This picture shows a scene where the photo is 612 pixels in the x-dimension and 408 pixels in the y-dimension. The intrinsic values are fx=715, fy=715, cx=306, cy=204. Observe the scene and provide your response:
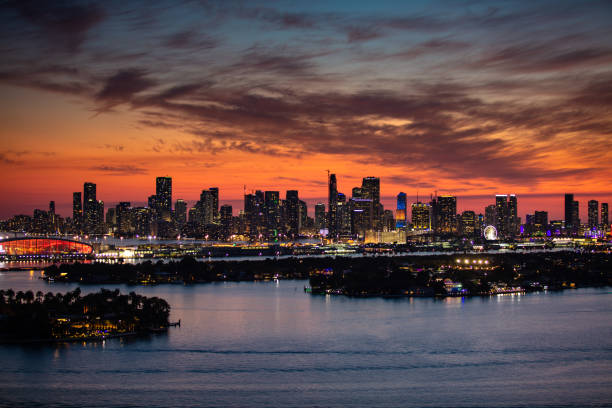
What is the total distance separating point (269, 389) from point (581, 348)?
37.7 feet

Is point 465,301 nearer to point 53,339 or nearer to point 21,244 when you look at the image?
point 53,339

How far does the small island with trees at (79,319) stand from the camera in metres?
25.0

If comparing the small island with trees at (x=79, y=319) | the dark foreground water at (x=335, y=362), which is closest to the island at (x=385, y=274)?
A: the dark foreground water at (x=335, y=362)

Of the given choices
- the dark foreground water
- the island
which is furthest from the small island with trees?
the island

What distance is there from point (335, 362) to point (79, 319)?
997 cm

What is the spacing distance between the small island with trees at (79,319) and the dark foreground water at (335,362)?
2.70 feet

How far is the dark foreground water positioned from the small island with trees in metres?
0.82

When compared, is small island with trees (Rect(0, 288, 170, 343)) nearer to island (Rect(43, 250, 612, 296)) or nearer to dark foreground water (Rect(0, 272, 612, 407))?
dark foreground water (Rect(0, 272, 612, 407))

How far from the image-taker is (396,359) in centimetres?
2280

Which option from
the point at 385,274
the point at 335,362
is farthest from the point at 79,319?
the point at 385,274

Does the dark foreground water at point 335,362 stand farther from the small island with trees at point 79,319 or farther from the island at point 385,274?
the island at point 385,274

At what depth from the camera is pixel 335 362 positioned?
22.5m

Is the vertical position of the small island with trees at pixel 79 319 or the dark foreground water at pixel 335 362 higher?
the small island with trees at pixel 79 319

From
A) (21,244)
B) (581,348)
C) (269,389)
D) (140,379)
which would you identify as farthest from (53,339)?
(21,244)
